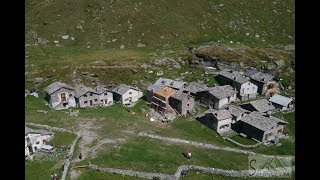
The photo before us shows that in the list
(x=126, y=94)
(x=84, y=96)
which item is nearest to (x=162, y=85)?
(x=126, y=94)

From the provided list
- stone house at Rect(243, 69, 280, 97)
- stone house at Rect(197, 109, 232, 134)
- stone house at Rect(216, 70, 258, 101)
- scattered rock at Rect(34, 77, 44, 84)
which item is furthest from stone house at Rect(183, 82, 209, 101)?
scattered rock at Rect(34, 77, 44, 84)

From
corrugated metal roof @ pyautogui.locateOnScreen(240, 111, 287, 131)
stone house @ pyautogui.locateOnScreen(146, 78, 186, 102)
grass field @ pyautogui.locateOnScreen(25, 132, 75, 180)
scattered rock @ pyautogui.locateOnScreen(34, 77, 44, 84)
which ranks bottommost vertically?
grass field @ pyautogui.locateOnScreen(25, 132, 75, 180)

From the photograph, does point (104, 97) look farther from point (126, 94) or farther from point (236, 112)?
→ point (236, 112)

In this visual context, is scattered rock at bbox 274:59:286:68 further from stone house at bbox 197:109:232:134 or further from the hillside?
stone house at bbox 197:109:232:134

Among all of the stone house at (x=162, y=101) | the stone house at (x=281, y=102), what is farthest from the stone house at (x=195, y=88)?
the stone house at (x=281, y=102)

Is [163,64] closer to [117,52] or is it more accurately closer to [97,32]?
[117,52]

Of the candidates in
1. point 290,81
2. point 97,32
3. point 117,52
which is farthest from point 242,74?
point 97,32

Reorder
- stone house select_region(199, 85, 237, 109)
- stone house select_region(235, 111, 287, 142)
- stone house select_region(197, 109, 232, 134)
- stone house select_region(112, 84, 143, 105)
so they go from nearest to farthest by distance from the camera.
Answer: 1. stone house select_region(235, 111, 287, 142)
2. stone house select_region(197, 109, 232, 134)
3. stone house select_region(199, 85, 237, 109)
4. stone house select_region(112, 84, 143, 105)
